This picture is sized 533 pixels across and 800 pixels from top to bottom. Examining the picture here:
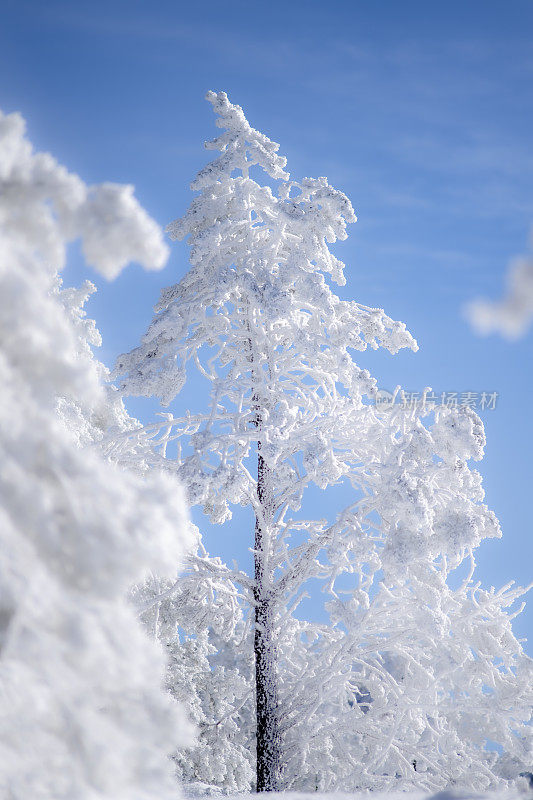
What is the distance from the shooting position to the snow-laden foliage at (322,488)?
7.56 metres

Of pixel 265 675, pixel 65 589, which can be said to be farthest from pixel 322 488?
pixel 65 589

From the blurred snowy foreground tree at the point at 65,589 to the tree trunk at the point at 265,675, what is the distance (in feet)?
14.1

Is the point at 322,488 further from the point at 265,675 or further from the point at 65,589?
the point at 65,589

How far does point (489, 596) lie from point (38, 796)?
746 centimetres

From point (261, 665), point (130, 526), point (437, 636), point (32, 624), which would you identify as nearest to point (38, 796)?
point (32, 624)

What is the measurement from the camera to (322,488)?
7559 mm

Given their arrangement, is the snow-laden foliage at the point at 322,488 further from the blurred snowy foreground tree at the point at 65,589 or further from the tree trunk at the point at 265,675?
the blurred snowy foreground tree at the point at 65,589

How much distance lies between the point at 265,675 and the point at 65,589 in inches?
223

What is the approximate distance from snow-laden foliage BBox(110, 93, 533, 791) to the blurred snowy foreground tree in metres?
3.46

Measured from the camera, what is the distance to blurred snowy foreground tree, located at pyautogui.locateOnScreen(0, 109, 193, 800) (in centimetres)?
337

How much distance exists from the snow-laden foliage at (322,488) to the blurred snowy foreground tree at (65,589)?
11.3 feet

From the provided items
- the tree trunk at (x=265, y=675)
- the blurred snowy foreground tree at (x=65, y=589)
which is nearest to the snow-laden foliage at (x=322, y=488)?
the tree trunk at (x=265, y=675)

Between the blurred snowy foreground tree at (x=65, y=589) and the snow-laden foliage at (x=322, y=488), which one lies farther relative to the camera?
the snow-laden foliage at (x=322, y=488)

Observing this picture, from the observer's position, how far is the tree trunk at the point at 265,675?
7.96 m
